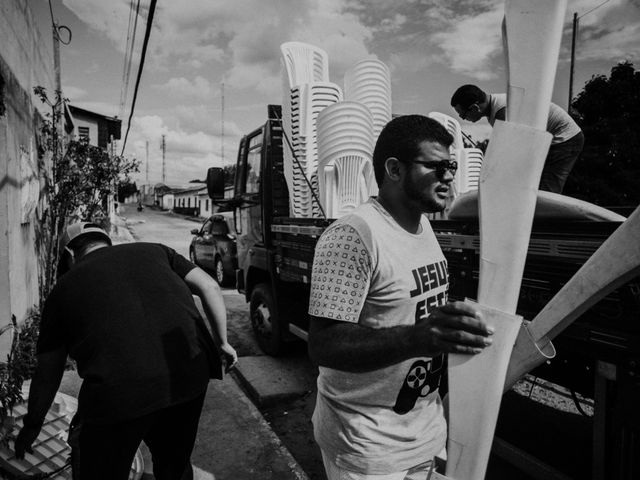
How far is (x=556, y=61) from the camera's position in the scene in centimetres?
66

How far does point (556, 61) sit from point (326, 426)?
127 centimetres

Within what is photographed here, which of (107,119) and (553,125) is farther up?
(107,119)

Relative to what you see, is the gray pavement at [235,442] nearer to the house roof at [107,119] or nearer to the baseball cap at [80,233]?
the baseball cap at [80,233]

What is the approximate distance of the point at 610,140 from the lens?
11500mm

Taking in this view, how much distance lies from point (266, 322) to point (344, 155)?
2444 millimetres

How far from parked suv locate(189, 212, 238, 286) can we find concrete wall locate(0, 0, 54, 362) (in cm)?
440

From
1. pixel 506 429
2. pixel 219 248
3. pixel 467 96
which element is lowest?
pixel 506 429

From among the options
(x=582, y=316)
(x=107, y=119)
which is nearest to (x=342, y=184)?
(x=582, y=316)

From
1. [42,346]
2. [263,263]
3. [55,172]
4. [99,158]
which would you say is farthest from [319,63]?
[99,158]

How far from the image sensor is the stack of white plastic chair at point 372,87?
4.36m

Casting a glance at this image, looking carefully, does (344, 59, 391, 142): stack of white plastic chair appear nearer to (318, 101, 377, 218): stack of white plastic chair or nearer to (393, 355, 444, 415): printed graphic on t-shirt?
(318, 101, 377, 218): stack of white plastic chair

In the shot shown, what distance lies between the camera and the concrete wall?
12.9 ft

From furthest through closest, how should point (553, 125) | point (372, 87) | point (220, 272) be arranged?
point (220, 272), point (372, 87), point (553, 125)

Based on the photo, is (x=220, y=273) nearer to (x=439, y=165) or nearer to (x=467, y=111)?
(x=467, y=111)
